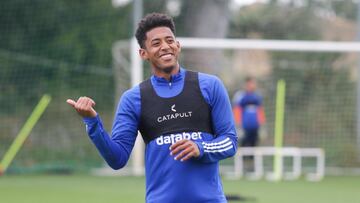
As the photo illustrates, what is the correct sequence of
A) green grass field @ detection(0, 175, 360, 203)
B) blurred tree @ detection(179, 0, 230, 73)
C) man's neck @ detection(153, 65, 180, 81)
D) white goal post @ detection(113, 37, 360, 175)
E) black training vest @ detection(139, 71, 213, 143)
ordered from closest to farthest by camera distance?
1. black training vest @ detection(139, 71, 213, 143)
2. man's neck @ detection(153, 65, 180, 81)
3. green grass field @ detection(0, 175, 360, 203)
4. white goal post @ detection(113, 37, 360, 175)
5. blurred tree @ detection(179, 0, 230, 73)

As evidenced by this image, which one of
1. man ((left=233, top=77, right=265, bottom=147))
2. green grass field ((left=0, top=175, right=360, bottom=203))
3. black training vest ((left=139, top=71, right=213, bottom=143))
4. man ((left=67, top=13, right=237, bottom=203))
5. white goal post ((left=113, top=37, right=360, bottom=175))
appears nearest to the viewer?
man ((left=67, top=13, right=237, bottom=203))

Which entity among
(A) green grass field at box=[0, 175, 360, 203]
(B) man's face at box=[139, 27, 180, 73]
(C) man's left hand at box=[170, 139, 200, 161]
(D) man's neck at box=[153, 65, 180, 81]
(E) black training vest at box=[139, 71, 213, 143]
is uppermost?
(B) man's face at box=[139, 27, 180, 73]

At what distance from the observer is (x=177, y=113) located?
4.67 metres

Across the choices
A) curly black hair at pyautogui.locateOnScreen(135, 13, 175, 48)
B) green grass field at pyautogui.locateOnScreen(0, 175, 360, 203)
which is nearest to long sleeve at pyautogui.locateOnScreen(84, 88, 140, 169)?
curly black hair at pyautogui.locateOnScreen(135, 13, 175, 48)

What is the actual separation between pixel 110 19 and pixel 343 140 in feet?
17.0

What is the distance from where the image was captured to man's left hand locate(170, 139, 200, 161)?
4391mm

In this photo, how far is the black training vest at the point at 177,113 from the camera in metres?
4.66

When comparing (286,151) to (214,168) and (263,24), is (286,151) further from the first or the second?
(214,168)

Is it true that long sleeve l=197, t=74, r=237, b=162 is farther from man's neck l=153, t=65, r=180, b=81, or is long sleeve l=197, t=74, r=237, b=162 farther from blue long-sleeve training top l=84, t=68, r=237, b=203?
man's neck l=153, t=65, r=180, b=81

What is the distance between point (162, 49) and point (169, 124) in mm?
386

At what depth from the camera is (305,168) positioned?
16.8 metres

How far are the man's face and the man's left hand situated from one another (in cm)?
50

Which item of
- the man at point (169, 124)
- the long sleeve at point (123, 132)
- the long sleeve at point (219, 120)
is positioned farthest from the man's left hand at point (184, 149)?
the long sleeve at point (123, 132)

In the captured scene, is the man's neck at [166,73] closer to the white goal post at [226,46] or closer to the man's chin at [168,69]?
the man's chin at [168,69]
